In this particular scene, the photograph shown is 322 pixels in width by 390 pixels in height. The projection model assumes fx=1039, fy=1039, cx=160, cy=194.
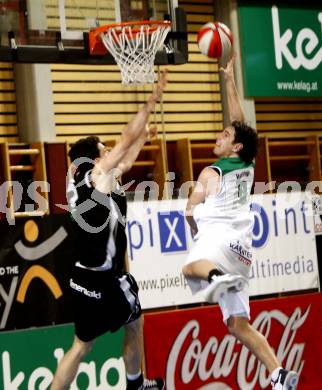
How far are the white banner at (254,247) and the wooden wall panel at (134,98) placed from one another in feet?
7.68

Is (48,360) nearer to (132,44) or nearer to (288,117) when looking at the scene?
(132,44)

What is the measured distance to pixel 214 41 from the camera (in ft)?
32.6

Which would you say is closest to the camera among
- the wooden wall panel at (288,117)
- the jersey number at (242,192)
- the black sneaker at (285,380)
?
the black sneaker at (285,380)

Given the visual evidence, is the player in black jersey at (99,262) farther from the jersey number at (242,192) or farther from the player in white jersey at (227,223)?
the jersey number at (242,192)

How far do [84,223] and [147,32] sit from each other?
2.53 meters

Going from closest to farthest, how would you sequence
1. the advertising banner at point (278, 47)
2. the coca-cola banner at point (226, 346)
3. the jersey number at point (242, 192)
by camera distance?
the jersey number at point (242, 192) < the coca-cola banner at point (226, 346) < the advertising banner at point (278, 47)

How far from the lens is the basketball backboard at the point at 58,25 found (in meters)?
9.90

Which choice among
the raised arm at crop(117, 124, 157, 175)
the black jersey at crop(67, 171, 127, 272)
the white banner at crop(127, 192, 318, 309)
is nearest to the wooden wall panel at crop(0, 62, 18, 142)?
the white banner at crop(127, 192, 318, 309)

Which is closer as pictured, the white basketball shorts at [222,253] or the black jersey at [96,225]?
the black jersey at [96,225]

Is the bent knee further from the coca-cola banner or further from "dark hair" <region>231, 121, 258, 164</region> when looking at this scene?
the coca-cola banner

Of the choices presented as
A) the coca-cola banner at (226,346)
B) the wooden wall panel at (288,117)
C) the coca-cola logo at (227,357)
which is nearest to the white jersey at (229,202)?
the coca-cola banner at (226,346)

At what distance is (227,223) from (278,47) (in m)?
6.02

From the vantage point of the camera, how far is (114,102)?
1361 centimetres

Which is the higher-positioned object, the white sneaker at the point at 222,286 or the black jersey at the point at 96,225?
the black jersey at the point at 96,225
